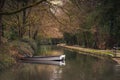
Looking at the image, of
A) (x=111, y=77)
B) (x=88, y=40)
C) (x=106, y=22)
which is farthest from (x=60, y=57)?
(x=88, y=40)

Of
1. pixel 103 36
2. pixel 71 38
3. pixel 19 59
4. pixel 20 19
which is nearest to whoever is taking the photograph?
pixel 19 59

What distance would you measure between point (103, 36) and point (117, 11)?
44.8m

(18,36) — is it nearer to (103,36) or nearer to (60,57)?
(60,57)

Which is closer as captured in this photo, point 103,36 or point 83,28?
point 103,36

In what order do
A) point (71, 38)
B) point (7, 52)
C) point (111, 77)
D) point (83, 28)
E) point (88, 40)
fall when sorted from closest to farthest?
point (111, 77)
point (7, 52)
point (83, 28)
point (88, 40)
point (71, 38)

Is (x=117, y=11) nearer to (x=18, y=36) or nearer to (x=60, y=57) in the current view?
(x=60, y=57)

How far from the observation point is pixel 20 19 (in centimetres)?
4294

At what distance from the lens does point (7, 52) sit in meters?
28.1

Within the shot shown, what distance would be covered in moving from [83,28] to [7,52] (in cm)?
3548

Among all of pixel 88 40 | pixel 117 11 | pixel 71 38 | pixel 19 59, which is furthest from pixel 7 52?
pixel 71 38

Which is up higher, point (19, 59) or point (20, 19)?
point (20, 19)

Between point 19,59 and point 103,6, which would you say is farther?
point 19,59

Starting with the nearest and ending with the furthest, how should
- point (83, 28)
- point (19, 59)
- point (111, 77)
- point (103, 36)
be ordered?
point (111, 77) → point (19, 59) → point (103, 36) → point (83, 28)

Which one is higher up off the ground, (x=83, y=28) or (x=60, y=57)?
(x=83, y=28)
